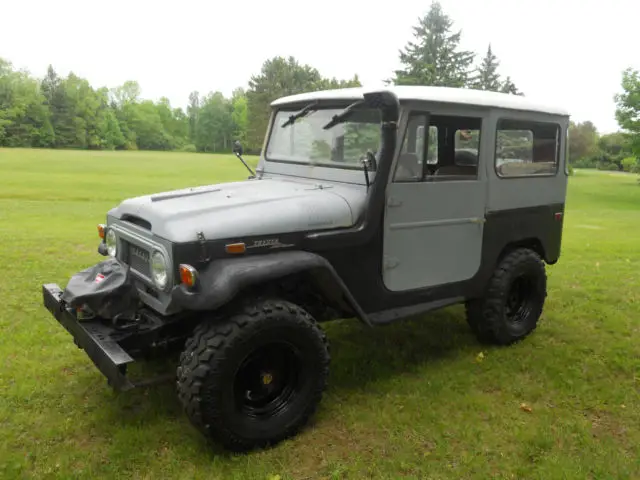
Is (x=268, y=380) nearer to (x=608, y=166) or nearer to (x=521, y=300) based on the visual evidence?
(x=521, y=300)

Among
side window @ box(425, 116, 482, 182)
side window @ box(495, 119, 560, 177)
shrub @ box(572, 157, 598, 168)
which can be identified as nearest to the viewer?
side window @ box(425, 116, 482, 182)

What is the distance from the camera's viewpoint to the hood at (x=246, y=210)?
3.45 meters

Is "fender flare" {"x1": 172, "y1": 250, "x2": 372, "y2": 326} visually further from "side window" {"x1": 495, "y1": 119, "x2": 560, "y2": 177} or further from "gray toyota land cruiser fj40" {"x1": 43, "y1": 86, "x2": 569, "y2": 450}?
"side window" {"x1": 495, "y1": 119, "x2": 560, "y2": 177}

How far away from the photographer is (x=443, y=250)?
4570mm

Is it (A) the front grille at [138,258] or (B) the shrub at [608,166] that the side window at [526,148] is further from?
(B) the shrub at [608,166]

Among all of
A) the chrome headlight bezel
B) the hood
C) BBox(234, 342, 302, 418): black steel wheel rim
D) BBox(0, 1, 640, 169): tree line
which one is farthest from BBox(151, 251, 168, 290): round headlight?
BBox(0, 1, 640, 169): tree line

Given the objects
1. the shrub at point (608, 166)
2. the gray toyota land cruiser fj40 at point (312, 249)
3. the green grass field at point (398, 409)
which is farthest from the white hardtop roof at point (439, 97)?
the shrub at point (608, 166)

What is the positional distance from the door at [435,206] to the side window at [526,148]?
1.01 feet

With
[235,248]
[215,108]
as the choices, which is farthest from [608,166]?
[235,248]

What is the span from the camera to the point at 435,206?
4.43 m

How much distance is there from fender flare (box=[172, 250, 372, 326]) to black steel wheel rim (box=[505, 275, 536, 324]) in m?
2.50

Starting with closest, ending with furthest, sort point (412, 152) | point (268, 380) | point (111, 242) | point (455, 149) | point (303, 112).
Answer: point (268, 380)
point (412, 152)
point (111, 242)
point (303, 112)
point (455, 149)

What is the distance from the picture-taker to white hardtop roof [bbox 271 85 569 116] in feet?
13.7

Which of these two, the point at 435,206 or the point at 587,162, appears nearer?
the point at 435,206
